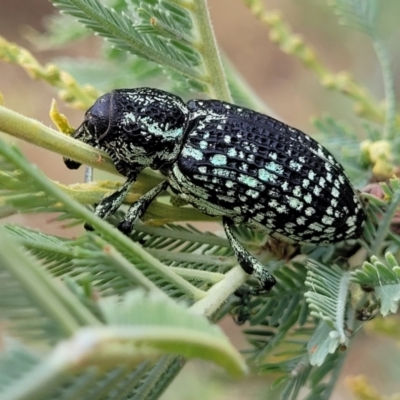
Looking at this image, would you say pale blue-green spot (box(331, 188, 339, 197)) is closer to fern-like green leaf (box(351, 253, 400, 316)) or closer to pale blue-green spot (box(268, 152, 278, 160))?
pale blue-green spot (box(268, 152, 278, 160))

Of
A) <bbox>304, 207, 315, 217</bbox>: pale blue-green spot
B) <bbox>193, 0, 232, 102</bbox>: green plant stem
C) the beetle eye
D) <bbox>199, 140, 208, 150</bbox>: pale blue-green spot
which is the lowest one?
<bbox>304, 207, 315, 217</bbox>: pale blue-green spot

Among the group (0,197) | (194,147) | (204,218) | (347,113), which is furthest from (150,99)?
(347,113)

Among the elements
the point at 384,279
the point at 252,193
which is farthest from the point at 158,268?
the point at 252,193

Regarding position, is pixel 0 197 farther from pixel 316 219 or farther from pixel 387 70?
pixel 387 70

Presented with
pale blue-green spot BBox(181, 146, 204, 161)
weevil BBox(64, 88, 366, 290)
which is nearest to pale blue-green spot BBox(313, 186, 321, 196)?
weevil BBox(64, 88, 366, 290)

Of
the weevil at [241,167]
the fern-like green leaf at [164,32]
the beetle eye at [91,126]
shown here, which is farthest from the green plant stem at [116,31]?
the beetle eye at [91,126]

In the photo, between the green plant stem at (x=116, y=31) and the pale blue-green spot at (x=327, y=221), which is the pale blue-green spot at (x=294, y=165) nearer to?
the pale blue-green spot at (x=327, y=221)

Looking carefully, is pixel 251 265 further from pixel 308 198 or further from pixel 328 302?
pixel 308 198
